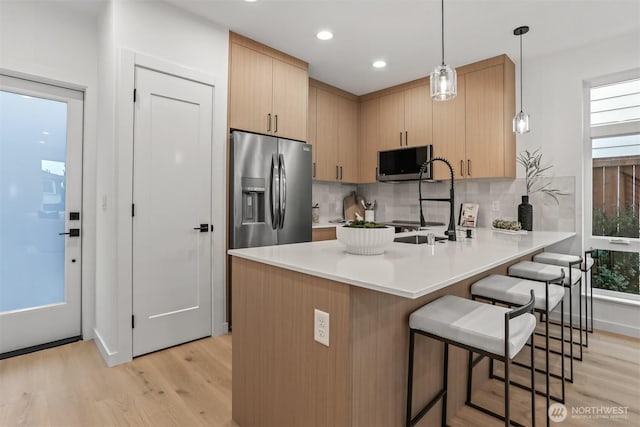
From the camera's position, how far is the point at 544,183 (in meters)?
3.34

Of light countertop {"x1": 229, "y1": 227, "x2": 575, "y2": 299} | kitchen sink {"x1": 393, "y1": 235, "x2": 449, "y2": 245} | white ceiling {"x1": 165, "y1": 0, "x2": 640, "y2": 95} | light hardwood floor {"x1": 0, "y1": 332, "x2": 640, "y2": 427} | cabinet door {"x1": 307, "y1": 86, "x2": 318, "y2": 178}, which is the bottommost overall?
light hardwood floor {"x1": 0, "y1": 332, "x2": 640, "y2": 427}

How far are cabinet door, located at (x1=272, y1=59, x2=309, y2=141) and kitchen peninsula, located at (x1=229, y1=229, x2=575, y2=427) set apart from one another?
190 cm

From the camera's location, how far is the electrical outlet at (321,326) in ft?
3.98

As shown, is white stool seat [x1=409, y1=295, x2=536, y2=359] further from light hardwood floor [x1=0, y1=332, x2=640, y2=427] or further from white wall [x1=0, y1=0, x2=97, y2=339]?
white wall [x1=0, y1=0, x2=97, y2=339]

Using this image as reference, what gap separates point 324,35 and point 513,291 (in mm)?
2559

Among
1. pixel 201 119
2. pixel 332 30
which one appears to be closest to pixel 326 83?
pixel 332 30

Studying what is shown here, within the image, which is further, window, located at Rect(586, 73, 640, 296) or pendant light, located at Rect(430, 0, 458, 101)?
window, located at Rect(586, 73, 640, 296)

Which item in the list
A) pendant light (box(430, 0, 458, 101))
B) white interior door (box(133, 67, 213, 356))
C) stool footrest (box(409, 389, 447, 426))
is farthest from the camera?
white interior door (box(133, 67, 213, 356))

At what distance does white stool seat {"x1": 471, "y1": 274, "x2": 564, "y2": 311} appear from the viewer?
1.72m

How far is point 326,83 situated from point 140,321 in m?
3.32

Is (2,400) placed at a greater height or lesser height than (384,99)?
lesser

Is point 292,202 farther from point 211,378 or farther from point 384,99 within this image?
point 384,99

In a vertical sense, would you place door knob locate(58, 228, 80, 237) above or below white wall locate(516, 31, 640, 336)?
below

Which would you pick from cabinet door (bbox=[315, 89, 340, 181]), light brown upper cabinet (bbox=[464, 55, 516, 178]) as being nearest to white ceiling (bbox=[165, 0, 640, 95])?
light brown upper cabinet (bbox=[464, 55, 516, 178])
